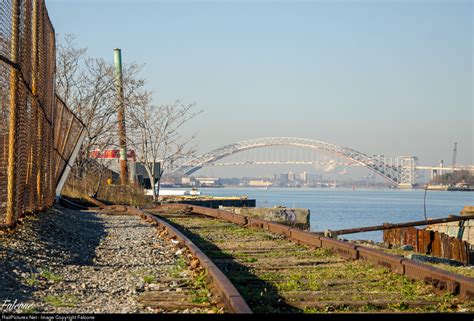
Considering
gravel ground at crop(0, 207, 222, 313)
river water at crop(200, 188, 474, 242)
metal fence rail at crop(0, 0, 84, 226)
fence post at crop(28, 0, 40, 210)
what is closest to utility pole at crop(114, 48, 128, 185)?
river water at crop(200, 188, 474, 242)

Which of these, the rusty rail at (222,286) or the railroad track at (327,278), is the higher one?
the rusty rail at (222,286)

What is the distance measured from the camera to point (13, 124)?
9.63m

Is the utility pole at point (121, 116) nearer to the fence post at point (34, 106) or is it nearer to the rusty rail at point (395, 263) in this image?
the fence post at point (34, 106)

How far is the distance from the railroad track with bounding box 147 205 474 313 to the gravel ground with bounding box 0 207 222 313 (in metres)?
0.54

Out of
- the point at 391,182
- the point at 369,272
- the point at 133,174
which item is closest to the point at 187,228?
the point at 369,272

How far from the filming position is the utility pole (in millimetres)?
31344

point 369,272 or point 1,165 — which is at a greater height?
point 1,165

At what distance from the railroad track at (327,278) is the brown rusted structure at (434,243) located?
6359 millimetres

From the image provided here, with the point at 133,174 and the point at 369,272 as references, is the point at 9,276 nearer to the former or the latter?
the point at 369,272

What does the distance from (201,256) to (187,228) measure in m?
6.34

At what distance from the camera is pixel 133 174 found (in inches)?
1337

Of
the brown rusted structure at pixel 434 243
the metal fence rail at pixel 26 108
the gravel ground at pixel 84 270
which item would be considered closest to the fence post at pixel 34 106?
the metal fence rail at pixel 26 108

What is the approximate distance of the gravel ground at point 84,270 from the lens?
562 cm

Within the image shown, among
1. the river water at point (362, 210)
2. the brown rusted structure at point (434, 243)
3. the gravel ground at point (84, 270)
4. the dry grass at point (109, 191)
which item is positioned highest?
the dry grass at point (109, 191)
